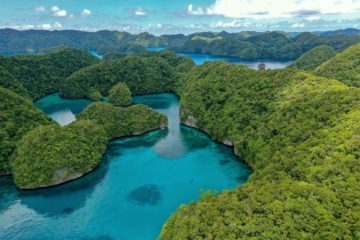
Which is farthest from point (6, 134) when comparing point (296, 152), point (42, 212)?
point (296, 152)

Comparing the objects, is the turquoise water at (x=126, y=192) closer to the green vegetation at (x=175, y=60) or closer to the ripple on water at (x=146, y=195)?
the ripple on water at (x=146, y=195)

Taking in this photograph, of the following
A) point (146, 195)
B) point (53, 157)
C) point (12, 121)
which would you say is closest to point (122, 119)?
point (53, 157)

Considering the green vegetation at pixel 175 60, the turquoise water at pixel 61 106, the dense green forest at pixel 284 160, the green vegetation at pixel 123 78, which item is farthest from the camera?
the green vegetation at pixel 175 60

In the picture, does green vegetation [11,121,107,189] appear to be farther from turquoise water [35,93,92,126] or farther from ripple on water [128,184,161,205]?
turquoise water [35,93,92,126]

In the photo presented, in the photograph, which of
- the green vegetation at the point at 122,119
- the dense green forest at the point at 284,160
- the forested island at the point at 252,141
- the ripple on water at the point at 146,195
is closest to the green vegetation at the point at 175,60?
the forested island at the point at 252,141

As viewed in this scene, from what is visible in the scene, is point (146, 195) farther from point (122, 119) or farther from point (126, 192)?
point (122, 119)

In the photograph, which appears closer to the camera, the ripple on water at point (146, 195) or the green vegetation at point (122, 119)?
the ripple on water at point (146, 195)

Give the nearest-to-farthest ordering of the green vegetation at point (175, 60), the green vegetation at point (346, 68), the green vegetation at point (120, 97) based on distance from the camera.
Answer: the green vegetation at point (346, 68)
the green vegetation at point (120, 97)
the green vegetation at point (175, 60)
